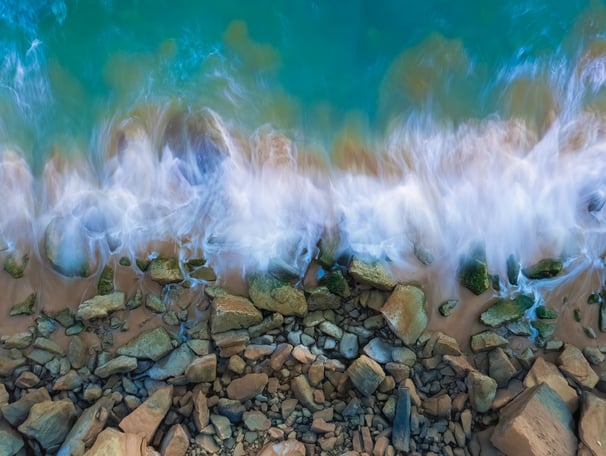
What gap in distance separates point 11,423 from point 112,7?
417 cm

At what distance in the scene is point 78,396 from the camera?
351 centimetres

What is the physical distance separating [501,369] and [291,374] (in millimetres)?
1893

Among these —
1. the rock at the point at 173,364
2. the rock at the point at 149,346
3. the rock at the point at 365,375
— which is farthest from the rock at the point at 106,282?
the rock at the point at 365,375

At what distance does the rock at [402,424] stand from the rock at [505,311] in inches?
41.1

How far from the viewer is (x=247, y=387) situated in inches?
137

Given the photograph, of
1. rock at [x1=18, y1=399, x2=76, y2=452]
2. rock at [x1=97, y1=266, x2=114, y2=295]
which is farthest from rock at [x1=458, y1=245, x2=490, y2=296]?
rock at [x1=18, y1=399, x2=76, y2=452]

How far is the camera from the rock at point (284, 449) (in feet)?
11.1

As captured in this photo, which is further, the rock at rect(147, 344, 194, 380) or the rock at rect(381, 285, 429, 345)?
the rock at rect(381, 285, 429, 345)

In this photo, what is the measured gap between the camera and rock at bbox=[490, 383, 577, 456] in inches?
127

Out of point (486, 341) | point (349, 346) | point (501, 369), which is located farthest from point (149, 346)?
point (501, 369)

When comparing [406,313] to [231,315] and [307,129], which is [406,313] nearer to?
[231,315]

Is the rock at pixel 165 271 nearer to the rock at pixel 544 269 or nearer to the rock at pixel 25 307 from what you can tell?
the rock at pixel 25 307

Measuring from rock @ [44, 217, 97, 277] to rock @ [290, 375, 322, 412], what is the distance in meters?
2.17

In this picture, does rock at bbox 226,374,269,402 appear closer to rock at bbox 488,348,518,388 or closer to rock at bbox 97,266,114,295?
rock at bbox 97,266,114,295
